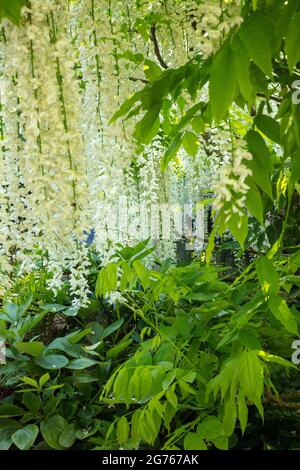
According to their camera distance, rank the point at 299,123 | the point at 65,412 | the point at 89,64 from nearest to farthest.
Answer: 1. the point at 299,123
2. the point at 89,64
3. the point at 65,412

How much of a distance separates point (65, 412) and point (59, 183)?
145cm

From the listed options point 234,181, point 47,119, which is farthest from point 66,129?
point 234,181

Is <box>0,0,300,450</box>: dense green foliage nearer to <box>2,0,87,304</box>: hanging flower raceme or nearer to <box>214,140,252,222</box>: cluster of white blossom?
<box>214,140,252,222</box>: cluster of white blossom

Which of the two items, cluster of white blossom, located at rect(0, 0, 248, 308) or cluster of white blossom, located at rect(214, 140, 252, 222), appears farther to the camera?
cluster of white blossom, located at rect(0, 0, 248, 308)

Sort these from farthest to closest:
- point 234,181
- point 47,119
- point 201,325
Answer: point 201,325 → point 47,119 → point 234,181

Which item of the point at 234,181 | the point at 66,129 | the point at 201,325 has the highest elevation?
the point at 66,129

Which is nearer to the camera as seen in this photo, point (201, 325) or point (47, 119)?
point (47, 119)

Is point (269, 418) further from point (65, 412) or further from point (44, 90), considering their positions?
point (44, 90)

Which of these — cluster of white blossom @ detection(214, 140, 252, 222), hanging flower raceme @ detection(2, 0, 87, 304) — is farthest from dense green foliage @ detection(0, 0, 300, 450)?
hanging flower raceme @ detection(2, 0, 87, 304)

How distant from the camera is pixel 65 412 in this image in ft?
8.21

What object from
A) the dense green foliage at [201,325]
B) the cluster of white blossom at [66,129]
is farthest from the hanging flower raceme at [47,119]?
the dense green foliage at [201,325]

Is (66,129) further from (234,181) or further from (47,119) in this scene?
(234,181)

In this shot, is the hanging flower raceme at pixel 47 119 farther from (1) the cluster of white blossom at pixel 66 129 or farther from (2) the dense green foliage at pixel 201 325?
(2) the dense green foliage at pixel 201 325
